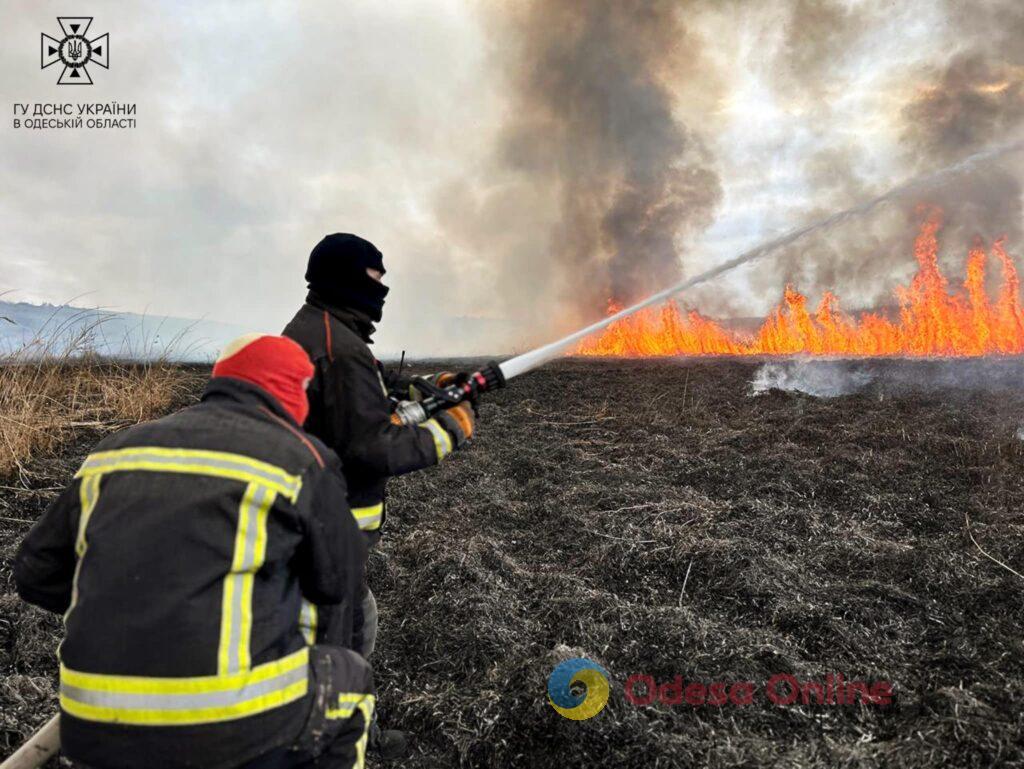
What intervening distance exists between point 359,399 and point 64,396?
8396 mm

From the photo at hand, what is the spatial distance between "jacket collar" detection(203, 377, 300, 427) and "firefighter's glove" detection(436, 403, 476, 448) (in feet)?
3.30

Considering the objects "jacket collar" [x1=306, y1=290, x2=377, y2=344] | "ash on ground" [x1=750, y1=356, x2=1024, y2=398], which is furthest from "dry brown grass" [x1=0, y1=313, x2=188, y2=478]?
"ash on ground" [x1=750, y1=356, x2=1024, y2=398]

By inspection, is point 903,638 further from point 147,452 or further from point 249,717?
point 147,452

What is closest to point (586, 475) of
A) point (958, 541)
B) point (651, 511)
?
point (651, 511)

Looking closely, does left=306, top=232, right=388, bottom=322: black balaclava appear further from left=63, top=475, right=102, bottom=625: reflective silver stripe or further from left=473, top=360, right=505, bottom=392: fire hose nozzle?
left=63, top=475, right=102, bottom=625: reflective silver stripe

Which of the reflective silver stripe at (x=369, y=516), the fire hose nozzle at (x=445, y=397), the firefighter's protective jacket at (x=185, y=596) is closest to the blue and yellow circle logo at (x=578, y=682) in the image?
the reflective silver stripe at (x=369, y=516)

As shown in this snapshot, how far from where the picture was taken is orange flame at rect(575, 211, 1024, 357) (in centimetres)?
1866

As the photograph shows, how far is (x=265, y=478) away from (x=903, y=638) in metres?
4.03

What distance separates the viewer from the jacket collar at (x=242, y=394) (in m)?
1.79

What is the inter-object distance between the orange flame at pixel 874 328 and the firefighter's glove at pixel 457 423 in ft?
48.9

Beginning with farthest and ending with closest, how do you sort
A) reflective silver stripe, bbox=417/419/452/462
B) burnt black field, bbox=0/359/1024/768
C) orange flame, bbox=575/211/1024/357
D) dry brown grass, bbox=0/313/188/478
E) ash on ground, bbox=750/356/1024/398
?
orange flame, bbox=575/211/1024/357 < ash on ground, bbox=750/356/1024/398 < dry brown grass, bbox=0/313/188/478 < burnt black field, bbox=0/359/1024/768 < reflective silver stripe, bbox=417/419/452/462

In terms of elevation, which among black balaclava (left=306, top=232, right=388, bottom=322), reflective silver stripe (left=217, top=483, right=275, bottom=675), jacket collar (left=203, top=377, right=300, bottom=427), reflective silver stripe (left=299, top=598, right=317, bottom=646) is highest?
black balaclava (left=306, top=232, right=388, bottom=322)

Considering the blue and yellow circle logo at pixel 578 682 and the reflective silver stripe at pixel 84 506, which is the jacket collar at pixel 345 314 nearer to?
the reflective silver stripe at pixel 84 506

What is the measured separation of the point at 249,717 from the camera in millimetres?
1550
